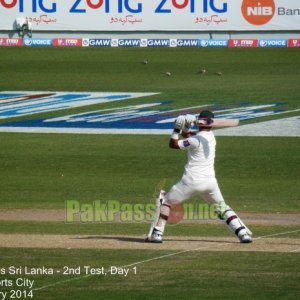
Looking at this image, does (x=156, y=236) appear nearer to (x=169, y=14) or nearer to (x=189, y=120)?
(x=189, y=120)

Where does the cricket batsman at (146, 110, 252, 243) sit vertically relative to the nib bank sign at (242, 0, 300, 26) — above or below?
below

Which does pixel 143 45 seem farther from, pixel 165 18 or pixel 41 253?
pixel 41 253

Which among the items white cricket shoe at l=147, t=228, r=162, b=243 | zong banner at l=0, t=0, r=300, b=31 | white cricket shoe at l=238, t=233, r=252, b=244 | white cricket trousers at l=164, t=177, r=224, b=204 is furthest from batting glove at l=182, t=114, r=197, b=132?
zong banner at l=0, t=0, r=300, b=31

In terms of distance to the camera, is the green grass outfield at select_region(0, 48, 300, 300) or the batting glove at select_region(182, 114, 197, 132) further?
the batting glove at select_region(182, 114, 197, 132)

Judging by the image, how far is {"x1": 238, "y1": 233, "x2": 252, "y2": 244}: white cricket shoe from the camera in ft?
47.8

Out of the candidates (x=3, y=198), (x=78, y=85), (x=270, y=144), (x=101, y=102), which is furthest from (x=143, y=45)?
(x=3, y=198)

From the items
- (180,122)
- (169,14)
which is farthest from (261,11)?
(180,122)

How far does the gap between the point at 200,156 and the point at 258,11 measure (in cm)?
3248

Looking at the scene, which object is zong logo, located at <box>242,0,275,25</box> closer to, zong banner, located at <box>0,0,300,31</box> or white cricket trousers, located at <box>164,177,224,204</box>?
zong banner, located at <box>0,0,300,31</box>

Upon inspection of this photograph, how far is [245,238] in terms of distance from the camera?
1460 cm

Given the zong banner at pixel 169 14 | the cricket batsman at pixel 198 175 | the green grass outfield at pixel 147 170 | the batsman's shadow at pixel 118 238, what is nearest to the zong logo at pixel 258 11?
the zong banner at pixel 169 14
